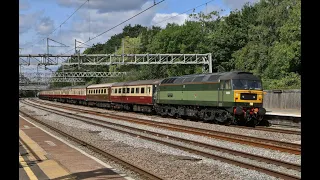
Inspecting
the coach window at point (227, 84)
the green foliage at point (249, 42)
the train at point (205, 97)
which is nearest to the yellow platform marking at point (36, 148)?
the train at point (205, 97)

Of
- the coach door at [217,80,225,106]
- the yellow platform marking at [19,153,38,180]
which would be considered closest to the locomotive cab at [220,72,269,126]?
the coach door at [217,80,225,106]

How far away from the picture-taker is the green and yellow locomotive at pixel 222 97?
21.5m

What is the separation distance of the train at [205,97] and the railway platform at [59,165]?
10388 mm

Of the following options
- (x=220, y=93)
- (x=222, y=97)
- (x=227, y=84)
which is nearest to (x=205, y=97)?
(x=220, y=93)

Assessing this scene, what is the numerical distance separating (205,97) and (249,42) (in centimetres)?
3251

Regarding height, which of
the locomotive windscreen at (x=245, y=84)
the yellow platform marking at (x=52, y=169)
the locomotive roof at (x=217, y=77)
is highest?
the locomotive roof at (x=217, y=77)

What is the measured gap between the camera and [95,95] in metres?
49.4

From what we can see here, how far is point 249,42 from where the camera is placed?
53.9 metres

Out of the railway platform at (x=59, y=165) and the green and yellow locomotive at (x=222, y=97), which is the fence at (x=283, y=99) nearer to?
the green and yellow locomotive at (x=222, y=97)

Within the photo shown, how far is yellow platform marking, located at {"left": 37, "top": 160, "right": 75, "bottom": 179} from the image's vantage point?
9.14 metres

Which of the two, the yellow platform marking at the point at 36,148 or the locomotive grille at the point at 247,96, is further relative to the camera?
the locomotive grille at the point at 247,96

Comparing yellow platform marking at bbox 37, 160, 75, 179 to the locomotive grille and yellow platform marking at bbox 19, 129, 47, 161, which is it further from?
the locomotive grille

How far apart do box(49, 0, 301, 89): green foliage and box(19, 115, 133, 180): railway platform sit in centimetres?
2612
